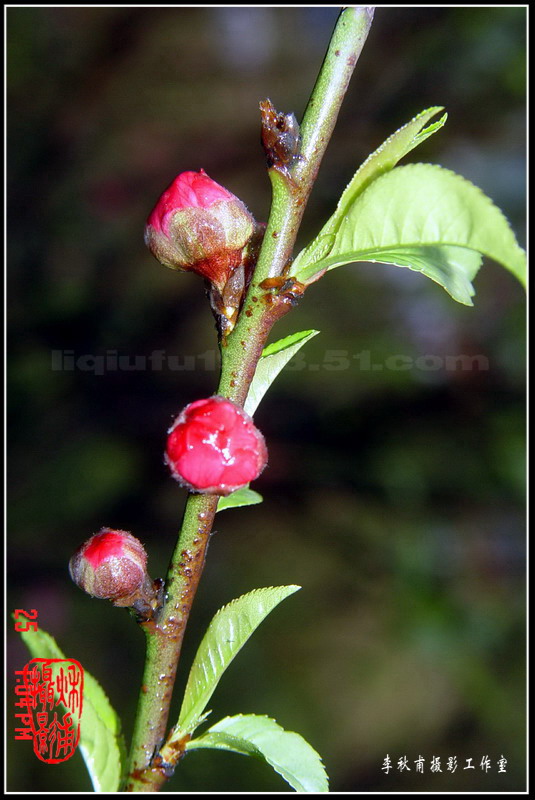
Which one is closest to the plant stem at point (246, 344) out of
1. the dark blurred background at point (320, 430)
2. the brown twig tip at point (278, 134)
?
the brown twig tip at point (278, 134)

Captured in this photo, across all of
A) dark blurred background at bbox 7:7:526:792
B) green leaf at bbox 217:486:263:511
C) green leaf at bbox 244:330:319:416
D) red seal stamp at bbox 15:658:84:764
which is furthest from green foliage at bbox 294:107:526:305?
dark blurred background at bbox 7:7:526:792

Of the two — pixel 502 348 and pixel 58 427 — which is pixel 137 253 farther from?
pixel 502 348

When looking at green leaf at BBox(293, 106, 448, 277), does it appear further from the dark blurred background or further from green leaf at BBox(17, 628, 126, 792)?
the dark blurred background

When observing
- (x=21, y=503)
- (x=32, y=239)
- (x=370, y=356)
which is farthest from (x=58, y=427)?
(x=370, y=356)

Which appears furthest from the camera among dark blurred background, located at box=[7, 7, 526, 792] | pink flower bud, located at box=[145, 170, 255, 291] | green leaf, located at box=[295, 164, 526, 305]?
dark blurred background, located at box=[7, 7, 526, 792]

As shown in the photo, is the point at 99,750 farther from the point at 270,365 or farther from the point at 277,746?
the point at 270,365

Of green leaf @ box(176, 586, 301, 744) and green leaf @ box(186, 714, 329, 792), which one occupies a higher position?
green leaf @ box(176, 586, 301, 744)
